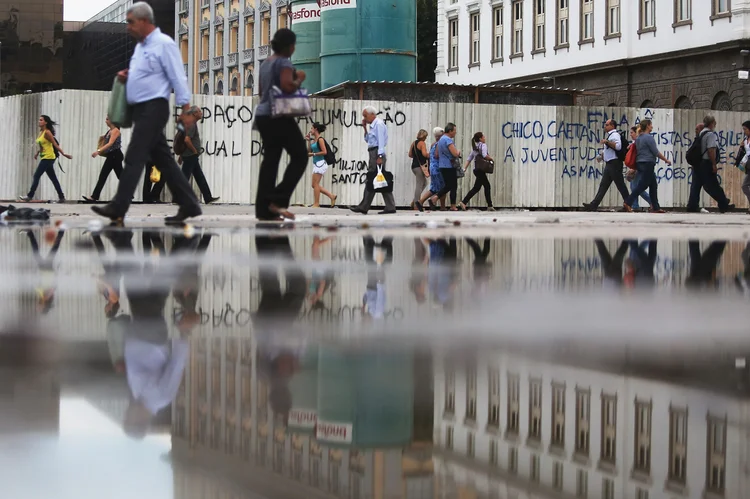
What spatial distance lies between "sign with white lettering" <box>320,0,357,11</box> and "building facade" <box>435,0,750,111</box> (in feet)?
36.3

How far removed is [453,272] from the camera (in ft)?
25.6

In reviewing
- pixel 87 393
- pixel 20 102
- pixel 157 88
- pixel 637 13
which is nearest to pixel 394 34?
pixel 20 102

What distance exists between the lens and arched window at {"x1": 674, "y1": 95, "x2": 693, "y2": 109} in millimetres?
48734

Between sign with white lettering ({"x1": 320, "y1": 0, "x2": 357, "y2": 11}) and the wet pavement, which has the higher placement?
sign with white lettering ({"x1": 320, "y1": 0, "x2": 357, "y2": 11})

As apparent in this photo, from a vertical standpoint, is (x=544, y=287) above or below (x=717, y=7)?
below

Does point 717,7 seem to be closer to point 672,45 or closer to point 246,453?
point 672,45

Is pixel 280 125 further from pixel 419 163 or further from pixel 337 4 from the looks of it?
pixel 337 4

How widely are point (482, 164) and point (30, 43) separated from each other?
80395mm

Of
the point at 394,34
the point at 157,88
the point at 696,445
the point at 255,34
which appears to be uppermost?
the point at 255,34

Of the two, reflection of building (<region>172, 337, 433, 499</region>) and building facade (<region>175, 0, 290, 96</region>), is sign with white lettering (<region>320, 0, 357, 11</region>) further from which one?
building facade (<region>175, 0, 290, 96</region>)

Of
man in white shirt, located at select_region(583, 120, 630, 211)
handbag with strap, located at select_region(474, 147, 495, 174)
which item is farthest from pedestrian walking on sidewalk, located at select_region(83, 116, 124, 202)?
man in white shirt, located at select_region(583, 120, 630, 211)

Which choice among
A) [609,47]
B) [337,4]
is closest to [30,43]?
[609,47]

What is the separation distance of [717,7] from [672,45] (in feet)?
8.73

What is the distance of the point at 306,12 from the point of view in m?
39.2
